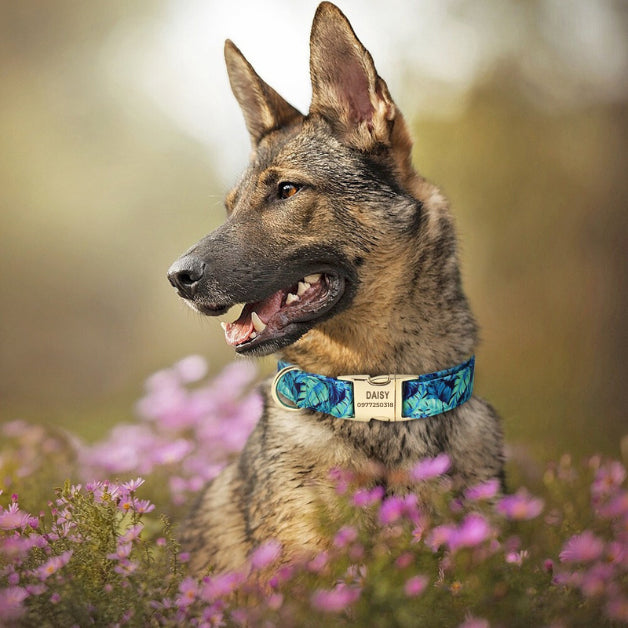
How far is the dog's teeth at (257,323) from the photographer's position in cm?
300

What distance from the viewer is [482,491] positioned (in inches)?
90.5

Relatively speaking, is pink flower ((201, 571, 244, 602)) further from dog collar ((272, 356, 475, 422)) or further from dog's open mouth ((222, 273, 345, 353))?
dog's open mouth ((222, 273, 345, 353))

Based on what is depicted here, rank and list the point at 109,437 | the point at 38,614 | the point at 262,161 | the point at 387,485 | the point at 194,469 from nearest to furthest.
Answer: the point at 38,614
the point at 387,485
the point at 262,161
the point at 194,469
the point at 109,437

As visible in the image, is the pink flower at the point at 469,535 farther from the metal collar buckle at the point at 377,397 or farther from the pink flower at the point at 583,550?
the metal collar buckle at the point at 377,397

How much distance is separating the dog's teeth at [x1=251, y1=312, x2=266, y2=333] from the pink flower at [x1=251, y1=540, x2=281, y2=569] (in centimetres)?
91

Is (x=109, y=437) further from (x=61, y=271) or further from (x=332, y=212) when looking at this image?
(x=332, y=212)

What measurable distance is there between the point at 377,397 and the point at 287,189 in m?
1.10

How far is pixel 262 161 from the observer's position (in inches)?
133

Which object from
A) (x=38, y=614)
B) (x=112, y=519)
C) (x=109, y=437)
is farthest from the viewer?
(x=109, y=437)

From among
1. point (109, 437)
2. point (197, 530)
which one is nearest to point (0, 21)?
point (109, 437)

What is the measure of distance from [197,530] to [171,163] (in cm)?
419

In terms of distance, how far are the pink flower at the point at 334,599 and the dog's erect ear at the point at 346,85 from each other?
6.72 ft

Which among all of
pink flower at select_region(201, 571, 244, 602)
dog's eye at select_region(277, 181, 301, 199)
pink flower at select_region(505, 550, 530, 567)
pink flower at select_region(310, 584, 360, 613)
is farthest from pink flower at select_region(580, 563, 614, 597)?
dog's eye at select_region(277, 181, 301, 199)

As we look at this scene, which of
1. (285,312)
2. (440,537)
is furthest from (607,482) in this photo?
(285,312)
